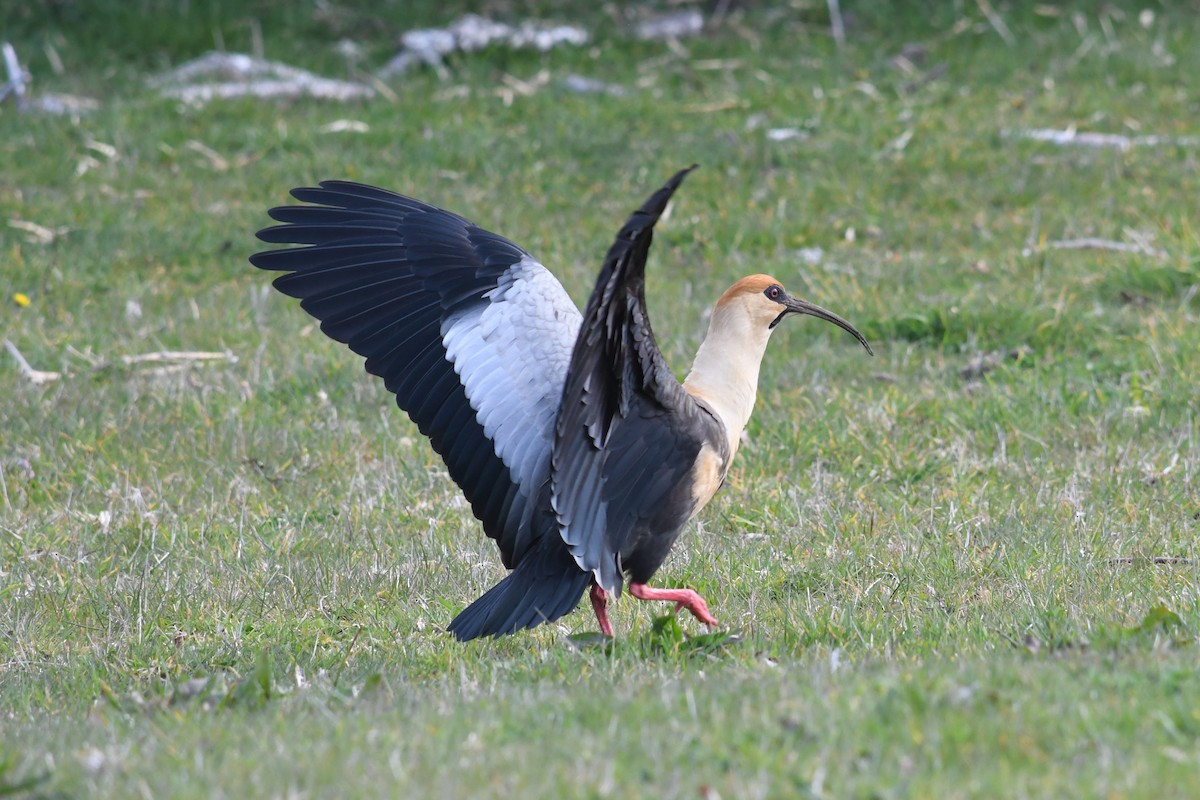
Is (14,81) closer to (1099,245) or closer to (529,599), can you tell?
(1099,245)

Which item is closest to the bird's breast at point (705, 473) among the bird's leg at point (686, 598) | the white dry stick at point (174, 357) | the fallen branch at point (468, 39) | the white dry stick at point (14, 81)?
the bird's leg at point (686, 598)

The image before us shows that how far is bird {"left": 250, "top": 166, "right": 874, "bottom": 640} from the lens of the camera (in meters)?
4.73

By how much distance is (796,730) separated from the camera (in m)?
3.38

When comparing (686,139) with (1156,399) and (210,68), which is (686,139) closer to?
(210,68)

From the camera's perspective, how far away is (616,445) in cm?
481

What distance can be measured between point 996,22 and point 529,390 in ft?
34.3

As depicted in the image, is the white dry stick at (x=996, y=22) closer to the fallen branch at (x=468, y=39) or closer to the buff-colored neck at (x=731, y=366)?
the fallen branch at (x=468, y=39)

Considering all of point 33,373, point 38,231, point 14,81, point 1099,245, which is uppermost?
point 14,81

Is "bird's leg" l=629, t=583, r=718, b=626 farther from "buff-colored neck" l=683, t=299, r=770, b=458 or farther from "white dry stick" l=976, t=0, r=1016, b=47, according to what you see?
"white dry stick" l=976, t=0, r=1016, b=47

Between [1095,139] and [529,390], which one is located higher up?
[529,390]

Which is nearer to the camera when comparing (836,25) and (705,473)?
(705,473)

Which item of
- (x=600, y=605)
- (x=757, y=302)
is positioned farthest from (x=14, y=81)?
(x=600, y=605)

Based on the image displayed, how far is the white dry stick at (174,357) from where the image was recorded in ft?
27.6

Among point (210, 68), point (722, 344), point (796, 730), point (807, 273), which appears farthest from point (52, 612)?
point (210, 68)
